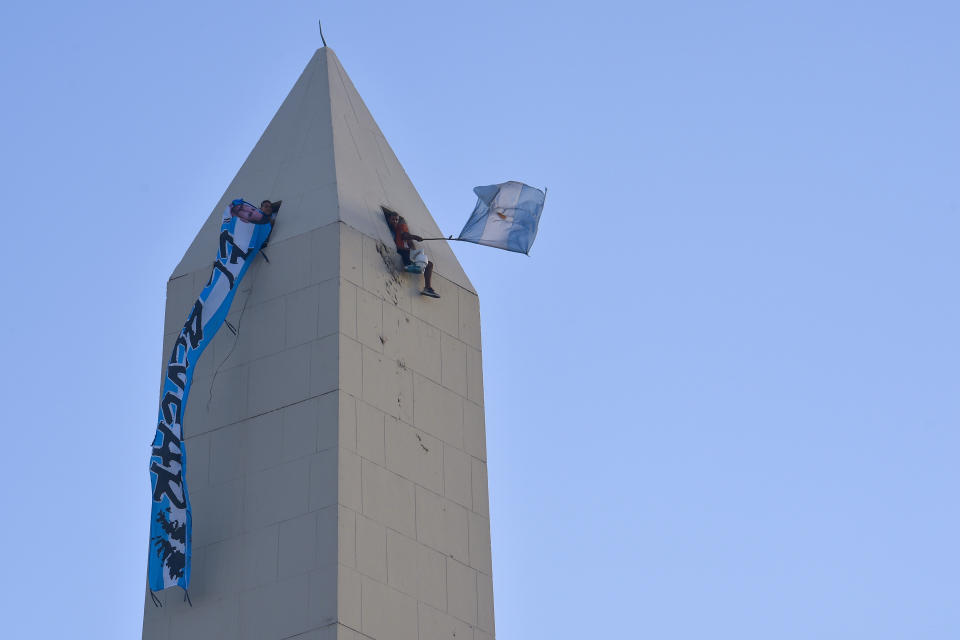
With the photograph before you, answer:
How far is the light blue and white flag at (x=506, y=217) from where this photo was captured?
38.6m

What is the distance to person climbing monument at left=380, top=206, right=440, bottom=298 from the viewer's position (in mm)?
37406

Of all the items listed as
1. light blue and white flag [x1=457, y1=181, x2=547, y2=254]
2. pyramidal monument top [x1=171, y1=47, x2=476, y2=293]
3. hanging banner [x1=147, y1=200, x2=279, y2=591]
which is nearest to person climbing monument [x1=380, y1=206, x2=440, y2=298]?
pyramidal monument top [x1=171, y1=47, x2=476, y2=293]

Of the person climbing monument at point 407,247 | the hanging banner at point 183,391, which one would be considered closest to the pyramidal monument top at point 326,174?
the person climbing monument at point 407,247

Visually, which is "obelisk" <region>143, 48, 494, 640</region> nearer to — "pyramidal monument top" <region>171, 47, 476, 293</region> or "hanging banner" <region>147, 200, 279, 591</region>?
"pyramidal monument top" <region>171, 47, 476, 293</region>

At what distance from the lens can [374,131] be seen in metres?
40.6

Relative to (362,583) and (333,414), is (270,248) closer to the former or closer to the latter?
(333,414)

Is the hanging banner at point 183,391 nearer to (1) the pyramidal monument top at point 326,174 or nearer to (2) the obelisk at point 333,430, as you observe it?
(2) the obelisk at point 333,430

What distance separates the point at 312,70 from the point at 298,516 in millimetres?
11753

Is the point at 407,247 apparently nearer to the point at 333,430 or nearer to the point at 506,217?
the point at 506,217

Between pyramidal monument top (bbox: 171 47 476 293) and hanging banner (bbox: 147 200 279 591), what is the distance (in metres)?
0.76

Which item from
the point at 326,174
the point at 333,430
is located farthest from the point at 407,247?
the point at 333,430

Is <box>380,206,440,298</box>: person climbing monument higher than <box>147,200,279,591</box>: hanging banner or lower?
higher

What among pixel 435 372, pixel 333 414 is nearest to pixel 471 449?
pixel 435 372

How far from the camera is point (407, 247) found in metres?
37.6
